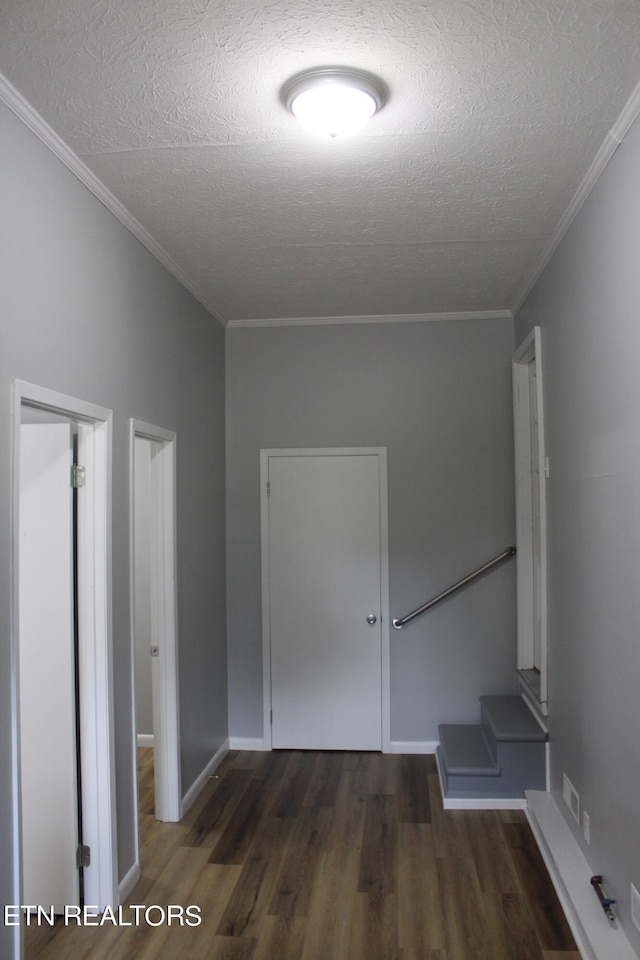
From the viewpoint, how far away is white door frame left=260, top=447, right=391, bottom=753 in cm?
446

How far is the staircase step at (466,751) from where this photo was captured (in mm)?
3650

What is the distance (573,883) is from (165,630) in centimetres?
206

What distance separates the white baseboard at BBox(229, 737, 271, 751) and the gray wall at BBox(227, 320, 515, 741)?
4 cm

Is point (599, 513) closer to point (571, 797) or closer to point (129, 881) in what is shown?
point (571, 797)

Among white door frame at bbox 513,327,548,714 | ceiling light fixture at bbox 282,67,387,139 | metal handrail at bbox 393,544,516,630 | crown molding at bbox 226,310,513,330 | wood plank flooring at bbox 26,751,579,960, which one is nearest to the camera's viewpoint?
ceiling light fixture at bbox 282,67,387,139

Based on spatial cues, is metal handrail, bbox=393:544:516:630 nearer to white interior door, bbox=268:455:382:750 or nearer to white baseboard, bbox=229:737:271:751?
white interior door, bbox=268:455:382:750

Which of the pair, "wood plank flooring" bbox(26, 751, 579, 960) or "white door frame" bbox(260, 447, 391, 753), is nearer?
"wood plank flooring" bbox(26, 751, 579, 960)

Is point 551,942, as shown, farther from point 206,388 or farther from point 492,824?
point 206,388

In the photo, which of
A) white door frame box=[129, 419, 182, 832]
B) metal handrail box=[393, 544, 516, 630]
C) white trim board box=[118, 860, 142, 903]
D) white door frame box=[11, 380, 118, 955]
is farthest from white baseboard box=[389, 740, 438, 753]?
white door frame box=[11, 380, 118, 955]

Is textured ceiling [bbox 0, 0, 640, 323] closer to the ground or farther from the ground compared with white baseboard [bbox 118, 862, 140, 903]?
farther from the ground

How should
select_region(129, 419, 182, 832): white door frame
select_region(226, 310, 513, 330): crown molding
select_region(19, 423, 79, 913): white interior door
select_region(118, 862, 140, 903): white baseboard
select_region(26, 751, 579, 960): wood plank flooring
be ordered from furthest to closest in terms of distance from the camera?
select_region(226, 310, 513, 330): crown molding
select_region(129, 419, 182, 832): white door frame
select_region(118, 862, 140, 903): white baseboard
select_region(19, 423, 79, 913): white interior door
select_region(26, 751, 579, 960): wood plank flooring

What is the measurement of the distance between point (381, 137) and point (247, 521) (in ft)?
9.11

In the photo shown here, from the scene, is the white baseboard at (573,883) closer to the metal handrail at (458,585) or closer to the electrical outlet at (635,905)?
the electrical outlet at (635,905)

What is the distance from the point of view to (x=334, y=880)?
2953 millimetres
